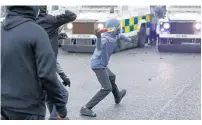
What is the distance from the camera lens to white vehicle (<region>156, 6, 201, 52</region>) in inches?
466

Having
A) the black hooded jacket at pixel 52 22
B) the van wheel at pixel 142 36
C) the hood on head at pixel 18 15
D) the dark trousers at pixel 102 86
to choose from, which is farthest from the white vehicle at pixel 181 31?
the hood on head at pixel 18 15

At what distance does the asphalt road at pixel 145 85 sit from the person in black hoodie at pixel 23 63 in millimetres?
2876

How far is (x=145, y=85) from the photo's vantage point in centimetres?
840

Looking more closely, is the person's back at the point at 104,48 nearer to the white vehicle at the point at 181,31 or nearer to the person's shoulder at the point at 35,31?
the person's shoulder at the point at 35,31

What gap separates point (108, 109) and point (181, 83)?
88.0 inches

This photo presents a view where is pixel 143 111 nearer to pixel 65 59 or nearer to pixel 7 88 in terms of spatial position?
pixel 7 88

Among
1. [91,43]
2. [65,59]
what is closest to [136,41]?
[91,43]

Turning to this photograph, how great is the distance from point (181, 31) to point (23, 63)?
9.07 meters

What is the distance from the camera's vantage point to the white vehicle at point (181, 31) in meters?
11.8

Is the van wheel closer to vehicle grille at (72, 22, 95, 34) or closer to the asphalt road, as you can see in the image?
the asphalt road

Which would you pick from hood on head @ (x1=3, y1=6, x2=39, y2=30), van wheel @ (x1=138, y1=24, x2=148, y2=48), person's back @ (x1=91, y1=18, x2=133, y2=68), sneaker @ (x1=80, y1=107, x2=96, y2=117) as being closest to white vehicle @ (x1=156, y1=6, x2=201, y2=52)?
van wheel @ (x1=138, y1=24, x2=148, y2=48)

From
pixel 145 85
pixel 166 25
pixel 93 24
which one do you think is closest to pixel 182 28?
pixel 166 25

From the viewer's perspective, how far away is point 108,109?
6.70 meters

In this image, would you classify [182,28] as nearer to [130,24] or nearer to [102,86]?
[130,24]
